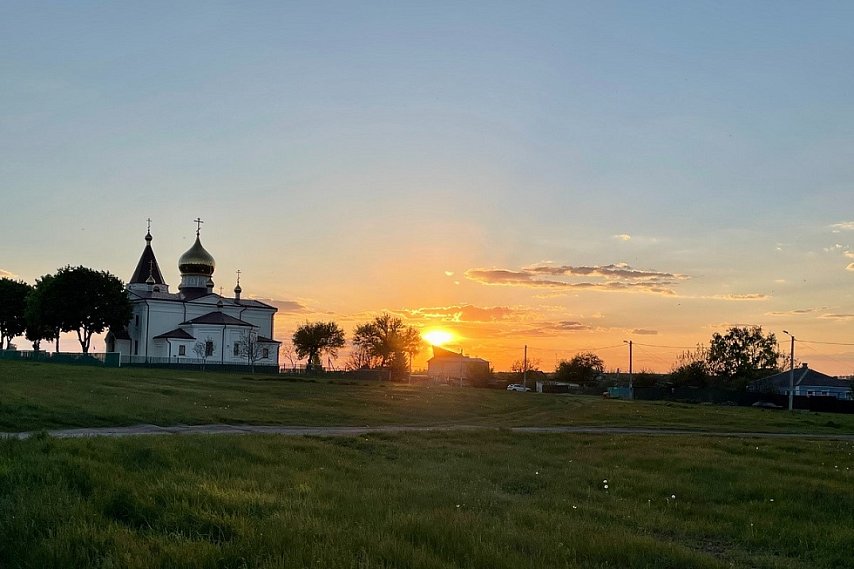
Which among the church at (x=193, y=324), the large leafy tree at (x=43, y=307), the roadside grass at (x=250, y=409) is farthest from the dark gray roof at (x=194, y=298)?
the roadside grass at (x=250, y=409)

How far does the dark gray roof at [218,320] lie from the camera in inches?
3329

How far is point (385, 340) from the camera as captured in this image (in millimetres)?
116188

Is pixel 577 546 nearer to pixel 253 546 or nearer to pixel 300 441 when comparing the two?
pixel 253 546

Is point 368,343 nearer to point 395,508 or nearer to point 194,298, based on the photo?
point 194,298

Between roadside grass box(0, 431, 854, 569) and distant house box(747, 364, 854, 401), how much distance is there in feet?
283

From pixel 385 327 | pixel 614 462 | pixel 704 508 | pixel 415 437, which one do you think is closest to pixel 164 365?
pixel 385 327

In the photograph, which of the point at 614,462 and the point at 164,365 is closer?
the point at 614,462

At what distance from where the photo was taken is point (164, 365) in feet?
244

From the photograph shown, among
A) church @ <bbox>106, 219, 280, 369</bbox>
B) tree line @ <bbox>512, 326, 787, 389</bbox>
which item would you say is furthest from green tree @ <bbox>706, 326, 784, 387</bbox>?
church @ <bbox>106, 219, 280, 369</bbox>

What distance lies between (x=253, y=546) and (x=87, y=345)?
8664cm

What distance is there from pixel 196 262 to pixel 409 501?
288 feet

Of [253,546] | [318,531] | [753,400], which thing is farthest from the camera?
[753,400]

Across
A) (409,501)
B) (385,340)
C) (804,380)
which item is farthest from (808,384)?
(409,501)

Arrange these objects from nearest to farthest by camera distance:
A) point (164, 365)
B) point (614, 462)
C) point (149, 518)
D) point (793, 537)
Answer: point (149, 518) → point (793, 537) → point (614, 462) → point (164, 365)
